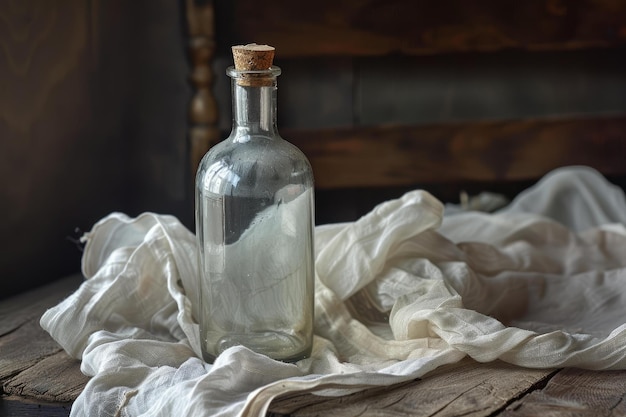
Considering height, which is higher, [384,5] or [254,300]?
[384,5]

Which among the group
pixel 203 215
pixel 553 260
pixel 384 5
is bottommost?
pixel 553 260

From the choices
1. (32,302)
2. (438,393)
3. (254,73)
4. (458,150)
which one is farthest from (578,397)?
(458,150)

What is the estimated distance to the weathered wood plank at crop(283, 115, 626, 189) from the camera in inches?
62.5

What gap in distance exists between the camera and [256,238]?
859 millimetres

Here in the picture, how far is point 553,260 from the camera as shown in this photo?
1.17 metres

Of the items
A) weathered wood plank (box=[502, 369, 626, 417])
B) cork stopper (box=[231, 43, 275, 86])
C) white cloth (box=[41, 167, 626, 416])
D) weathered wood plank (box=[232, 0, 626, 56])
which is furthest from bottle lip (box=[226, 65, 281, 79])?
weathered wood plank (box=[232, 0, 626, 56])

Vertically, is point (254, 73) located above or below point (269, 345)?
above

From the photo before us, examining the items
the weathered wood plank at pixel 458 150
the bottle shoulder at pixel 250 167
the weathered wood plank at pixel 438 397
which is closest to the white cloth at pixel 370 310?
the weathered wood plank at pixel 438 397

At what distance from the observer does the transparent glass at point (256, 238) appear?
845 mm

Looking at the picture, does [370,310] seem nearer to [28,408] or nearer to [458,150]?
[28,408]

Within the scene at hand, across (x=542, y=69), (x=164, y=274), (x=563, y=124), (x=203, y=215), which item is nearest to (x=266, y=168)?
(x=203, y=215)

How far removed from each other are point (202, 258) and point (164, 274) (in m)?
0.13

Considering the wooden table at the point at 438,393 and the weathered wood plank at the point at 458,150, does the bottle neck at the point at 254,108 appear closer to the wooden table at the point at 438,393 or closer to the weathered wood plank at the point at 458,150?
the wooden table at the point at 438,393

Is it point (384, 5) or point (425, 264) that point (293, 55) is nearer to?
point (384, 5)
